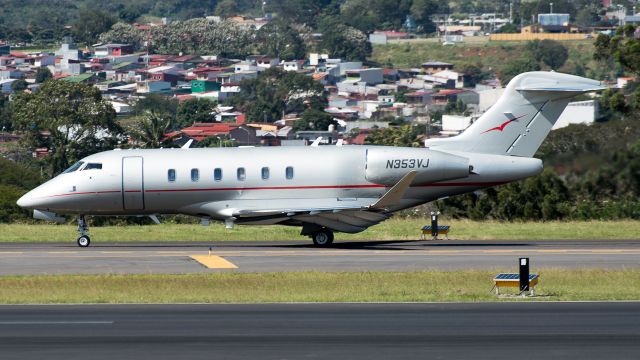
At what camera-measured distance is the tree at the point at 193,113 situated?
14250 cm

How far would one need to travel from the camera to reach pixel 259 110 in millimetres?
164125

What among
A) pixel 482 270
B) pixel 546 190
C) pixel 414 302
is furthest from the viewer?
pixel 546 190

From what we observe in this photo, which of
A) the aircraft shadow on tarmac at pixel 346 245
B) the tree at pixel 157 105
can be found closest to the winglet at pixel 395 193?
the aircraft shadow on tarmac at pixel 346 245

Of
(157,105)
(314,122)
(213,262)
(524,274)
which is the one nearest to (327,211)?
(213,262)

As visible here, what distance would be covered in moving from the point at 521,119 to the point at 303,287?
12.8m

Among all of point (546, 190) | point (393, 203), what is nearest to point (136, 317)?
point (393, 203)

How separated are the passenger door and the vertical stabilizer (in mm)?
9366

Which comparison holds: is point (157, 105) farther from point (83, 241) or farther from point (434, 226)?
point (83, 241)

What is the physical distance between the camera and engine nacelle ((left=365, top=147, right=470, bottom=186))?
39.1 meters

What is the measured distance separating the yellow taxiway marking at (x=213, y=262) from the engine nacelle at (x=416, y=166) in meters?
6.09

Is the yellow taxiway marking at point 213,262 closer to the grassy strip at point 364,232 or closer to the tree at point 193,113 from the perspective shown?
the grassy strip at point 364,232

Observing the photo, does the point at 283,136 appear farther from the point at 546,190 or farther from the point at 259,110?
the point at 546,190

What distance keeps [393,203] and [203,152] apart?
636 cm

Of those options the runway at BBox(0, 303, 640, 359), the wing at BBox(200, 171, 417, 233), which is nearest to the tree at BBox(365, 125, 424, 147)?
the wing at BBox(200, 171, 417, 233)
